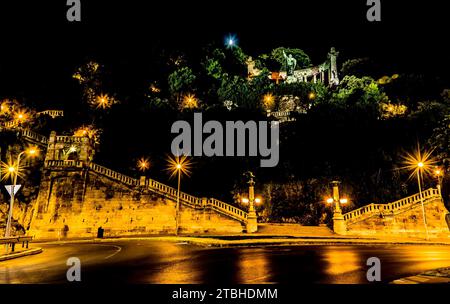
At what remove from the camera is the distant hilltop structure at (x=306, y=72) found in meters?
76.4

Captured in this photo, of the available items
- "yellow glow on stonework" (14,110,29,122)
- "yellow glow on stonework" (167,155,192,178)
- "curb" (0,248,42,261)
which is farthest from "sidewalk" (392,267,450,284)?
"yellow glow on stonework" (14,110,29,122)

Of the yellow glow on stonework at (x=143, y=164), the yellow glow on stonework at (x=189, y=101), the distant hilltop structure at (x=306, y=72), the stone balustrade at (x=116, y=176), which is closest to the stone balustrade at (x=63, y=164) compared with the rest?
the stone balustrade at (x=116, y=176)

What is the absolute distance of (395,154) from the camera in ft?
104

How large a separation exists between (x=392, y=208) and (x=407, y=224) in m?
1.77

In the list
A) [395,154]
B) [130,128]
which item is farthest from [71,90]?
[395,154]

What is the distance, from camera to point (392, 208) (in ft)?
83.3

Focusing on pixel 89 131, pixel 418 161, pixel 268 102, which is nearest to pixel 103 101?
pixel 89 131

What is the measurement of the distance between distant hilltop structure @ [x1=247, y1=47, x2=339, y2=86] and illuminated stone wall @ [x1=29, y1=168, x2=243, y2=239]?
190 ft

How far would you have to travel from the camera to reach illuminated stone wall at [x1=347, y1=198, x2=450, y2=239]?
79.7 feet

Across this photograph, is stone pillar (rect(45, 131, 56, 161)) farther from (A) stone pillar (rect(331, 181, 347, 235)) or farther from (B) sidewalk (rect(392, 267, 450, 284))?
(B) sidewalk (rect(392, 267, 450, 284))

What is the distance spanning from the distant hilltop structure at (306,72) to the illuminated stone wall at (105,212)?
57.9 m

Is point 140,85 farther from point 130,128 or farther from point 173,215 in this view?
point 173,215

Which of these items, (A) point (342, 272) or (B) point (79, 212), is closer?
(A) point (342, 272)

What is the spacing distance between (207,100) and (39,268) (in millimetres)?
44416
